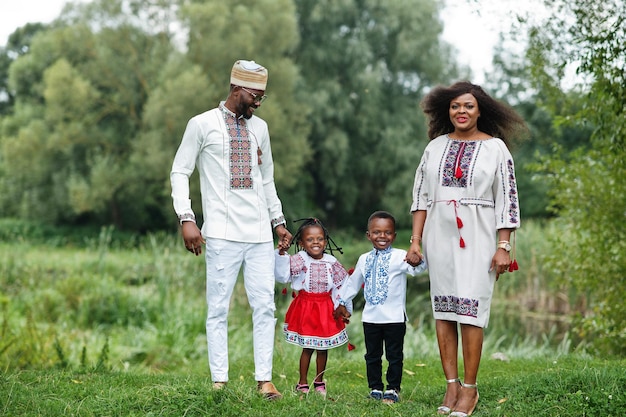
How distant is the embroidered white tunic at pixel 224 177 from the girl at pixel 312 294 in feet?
0.91

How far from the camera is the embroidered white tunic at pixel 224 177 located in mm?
4715

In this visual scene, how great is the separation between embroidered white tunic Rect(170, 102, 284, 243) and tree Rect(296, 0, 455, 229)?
1975 cm

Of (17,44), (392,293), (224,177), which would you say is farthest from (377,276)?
(17,44)

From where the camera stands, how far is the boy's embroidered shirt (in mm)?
4809

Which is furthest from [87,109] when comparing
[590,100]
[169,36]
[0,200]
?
[590,100]

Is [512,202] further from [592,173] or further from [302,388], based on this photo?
[592,173]

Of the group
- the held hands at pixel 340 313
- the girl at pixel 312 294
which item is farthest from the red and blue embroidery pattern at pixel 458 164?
the held hands at pixel 340 313

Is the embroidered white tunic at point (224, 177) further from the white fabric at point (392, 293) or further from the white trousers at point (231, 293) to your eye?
the white fabric at point (392, 293)

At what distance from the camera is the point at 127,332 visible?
32.0 ft

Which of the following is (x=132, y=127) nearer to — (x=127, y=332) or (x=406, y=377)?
(x=127, y=332)

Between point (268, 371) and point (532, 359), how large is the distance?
141 inches

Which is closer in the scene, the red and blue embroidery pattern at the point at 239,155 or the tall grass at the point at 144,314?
the red and blue embroidery pattern at the point at 239,155

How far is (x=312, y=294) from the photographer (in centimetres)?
493

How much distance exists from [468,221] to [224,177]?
60.6 inches
